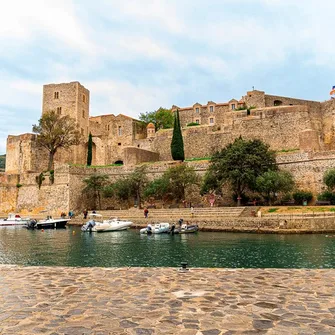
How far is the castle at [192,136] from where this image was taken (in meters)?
40.0

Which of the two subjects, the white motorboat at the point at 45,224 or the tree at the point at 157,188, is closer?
the white motorboat at the point at 45,224

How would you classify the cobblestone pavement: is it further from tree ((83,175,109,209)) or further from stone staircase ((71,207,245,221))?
tree ((83,175,109,209))

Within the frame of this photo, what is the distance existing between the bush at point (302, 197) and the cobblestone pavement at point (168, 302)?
2677 cm

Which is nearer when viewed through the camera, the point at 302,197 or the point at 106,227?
the point at 106,227

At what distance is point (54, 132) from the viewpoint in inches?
1842

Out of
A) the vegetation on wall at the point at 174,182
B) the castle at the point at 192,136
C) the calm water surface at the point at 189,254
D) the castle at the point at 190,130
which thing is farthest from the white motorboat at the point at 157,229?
the castle at the point at 190,130

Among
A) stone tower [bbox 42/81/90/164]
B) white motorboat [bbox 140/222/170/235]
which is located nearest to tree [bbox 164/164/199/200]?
white motorboat [bbox 140/222/170/235]

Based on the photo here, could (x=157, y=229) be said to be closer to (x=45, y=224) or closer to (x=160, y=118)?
(x=45, y=224)

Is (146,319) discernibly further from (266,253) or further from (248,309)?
(266,253)

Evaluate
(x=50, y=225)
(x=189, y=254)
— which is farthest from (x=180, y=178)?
(x=189, y=254)

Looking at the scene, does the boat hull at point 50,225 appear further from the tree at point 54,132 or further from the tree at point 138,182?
the tree at point 54,132

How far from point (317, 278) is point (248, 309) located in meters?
2.90

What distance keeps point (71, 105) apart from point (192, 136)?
18742mm

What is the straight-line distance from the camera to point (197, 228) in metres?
29.2
